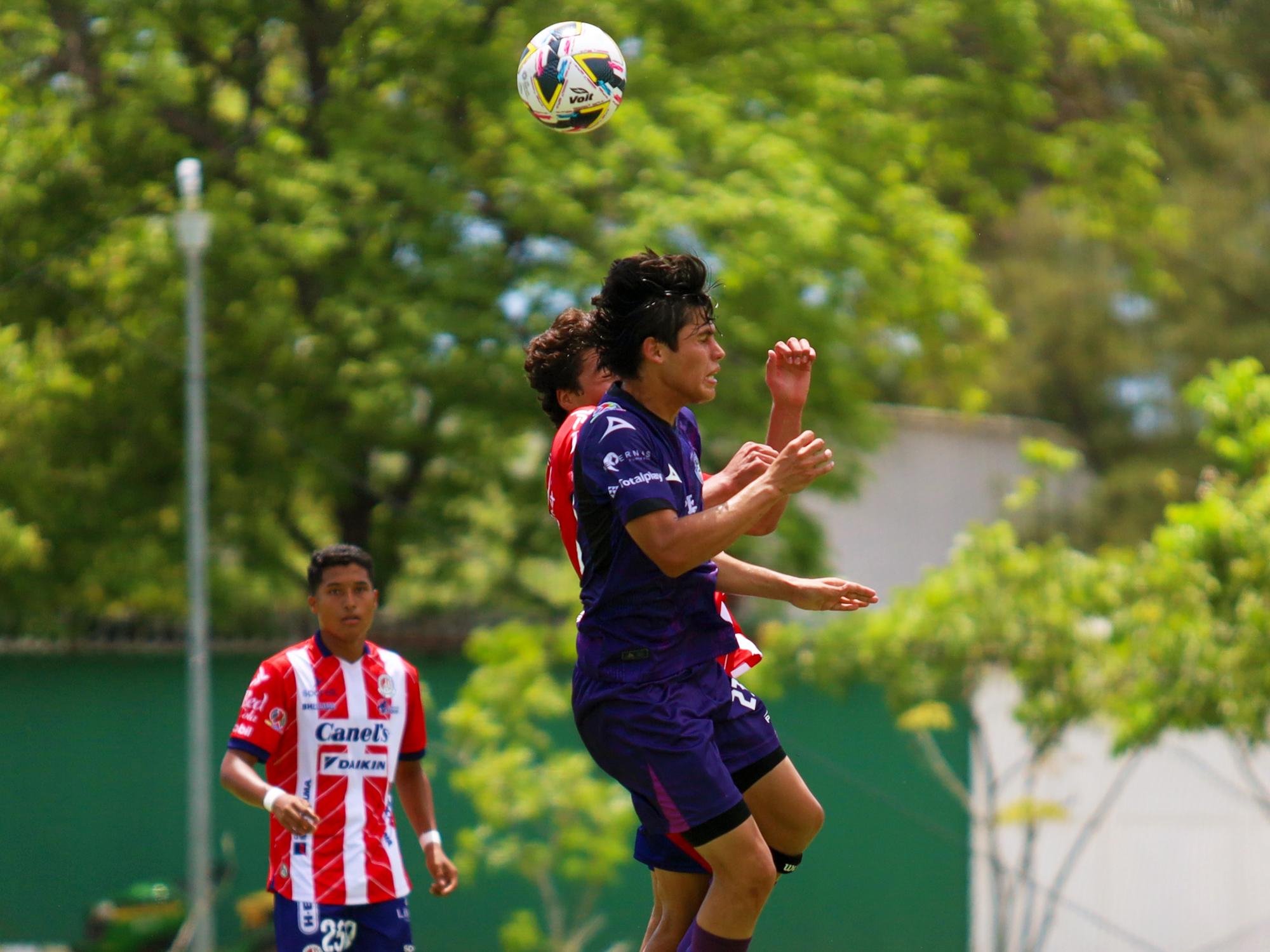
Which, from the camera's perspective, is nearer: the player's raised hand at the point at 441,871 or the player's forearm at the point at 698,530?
the player's forearm at the point at 698,530

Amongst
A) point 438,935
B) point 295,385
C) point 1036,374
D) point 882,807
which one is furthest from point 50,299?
point 1036,374

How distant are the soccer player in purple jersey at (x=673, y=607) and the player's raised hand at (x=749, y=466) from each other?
10 cm

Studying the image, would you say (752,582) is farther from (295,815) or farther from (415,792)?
(415,792)

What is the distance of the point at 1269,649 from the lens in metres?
10.4

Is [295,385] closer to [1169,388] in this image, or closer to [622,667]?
[622,667]

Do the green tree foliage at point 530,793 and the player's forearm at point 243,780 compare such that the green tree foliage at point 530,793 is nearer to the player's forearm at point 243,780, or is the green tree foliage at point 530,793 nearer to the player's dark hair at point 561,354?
the player's forearm at point 243,780

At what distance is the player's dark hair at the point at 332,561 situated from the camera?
5.57 m

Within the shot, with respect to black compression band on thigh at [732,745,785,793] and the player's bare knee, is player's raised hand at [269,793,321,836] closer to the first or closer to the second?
black compression band on thigh at [732,745,785,793]

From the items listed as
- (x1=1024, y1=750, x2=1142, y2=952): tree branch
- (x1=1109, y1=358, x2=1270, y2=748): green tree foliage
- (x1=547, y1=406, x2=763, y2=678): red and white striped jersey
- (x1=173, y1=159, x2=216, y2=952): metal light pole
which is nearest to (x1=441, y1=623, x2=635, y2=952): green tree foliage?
(x1=173, y1=159, x2=216, y2=952): metal light pole

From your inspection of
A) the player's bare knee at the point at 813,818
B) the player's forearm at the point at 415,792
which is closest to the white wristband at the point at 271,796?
the player's forearm at the point at 415,792

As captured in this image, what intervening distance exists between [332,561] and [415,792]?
0.98 metres

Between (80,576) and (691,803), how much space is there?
12.3 meters

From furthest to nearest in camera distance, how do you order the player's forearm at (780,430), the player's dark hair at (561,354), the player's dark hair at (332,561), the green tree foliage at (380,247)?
the green tree foliage at (380,247), the player's dark hair at (332,561), the player's dark hair at (561,354), the player's forearm at (780,430)

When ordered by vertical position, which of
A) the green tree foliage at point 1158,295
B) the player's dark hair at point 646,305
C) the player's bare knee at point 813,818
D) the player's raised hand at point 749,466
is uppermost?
the green tree foliage at point 1158,295
